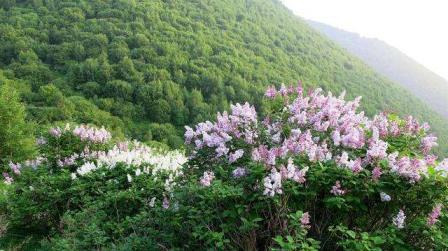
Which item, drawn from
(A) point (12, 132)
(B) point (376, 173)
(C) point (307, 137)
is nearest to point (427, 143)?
(B) point (376, 173)

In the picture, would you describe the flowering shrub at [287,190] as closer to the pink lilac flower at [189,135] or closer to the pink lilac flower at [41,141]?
the pink lilac flower at [189,135]

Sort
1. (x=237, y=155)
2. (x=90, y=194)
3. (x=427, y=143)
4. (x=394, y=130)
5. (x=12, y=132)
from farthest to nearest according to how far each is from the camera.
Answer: (x=12, y=132) < (x=90, y=194) < (x=394, y=130) < (x=427, y=143) < (x=237, y=155)

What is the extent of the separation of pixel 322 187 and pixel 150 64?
2554 inches

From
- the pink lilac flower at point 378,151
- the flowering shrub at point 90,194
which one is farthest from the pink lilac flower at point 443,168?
the flowering shrub at point 90,194

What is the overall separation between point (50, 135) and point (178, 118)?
51.5m

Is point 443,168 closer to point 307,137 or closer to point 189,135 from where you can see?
point 307,137

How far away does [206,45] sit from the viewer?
80.2m

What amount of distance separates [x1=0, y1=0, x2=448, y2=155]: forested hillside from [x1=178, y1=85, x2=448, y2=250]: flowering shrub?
41.3m

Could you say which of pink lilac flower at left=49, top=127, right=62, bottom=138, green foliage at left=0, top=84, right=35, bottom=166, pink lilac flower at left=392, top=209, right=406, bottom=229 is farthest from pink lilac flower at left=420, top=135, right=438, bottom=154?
green foliage at left=0, top=84, right=35, bottom=166

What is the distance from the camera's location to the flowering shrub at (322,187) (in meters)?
4.21

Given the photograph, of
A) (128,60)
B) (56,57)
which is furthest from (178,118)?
(56,57)

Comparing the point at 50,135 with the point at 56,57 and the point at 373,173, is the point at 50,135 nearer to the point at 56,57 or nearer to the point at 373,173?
the point at 373,173

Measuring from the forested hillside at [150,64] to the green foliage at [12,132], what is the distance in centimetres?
2826

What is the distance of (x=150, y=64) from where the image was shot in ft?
222
